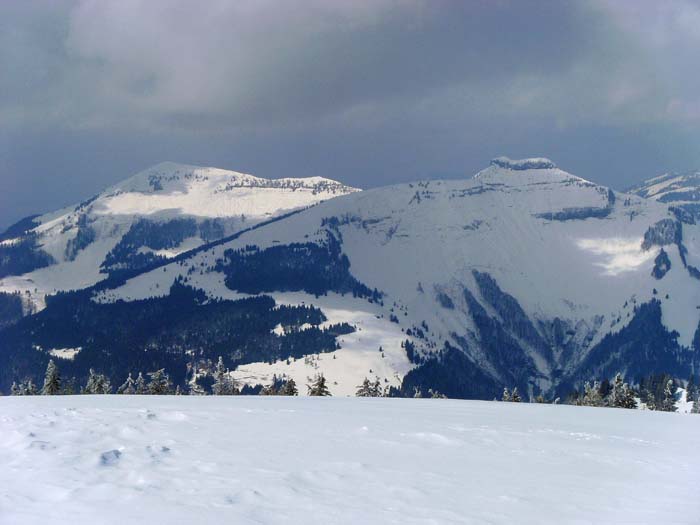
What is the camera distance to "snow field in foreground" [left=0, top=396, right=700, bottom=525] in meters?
16.0

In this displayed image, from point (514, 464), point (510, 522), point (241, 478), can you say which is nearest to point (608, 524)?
point (510, 522)

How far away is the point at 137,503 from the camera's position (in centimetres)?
1580

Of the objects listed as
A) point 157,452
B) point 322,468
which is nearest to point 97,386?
point 157,452

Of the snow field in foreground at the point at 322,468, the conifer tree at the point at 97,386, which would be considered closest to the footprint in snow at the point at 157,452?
the snow field in foreground at the point at 322,468

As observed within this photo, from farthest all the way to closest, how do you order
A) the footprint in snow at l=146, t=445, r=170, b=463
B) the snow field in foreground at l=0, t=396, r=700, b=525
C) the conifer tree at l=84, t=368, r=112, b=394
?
the conifer tree at l=84, t=368, r=112, b=394 → the footprint in snow at l=146, t=445, r=170, b=463 → the snow field in foreground at l=0, t=396, r=700, b=525

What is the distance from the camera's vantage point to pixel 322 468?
65.8 ft

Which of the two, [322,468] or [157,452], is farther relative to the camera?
[157,452]

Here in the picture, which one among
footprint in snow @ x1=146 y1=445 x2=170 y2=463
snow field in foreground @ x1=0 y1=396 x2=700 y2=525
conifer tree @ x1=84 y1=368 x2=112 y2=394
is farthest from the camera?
conifer tree @ x1=84 y1=368 x2=112 y2=394

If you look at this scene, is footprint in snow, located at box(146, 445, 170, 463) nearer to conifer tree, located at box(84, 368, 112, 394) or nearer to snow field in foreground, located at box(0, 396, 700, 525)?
snow field in foreground, located at box(0, 396, 700, 525)

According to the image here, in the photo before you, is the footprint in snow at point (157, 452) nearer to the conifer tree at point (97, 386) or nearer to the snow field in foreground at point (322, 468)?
the snow field in foreground at point (322, 468)

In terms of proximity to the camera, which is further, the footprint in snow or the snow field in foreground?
the footprint in snow

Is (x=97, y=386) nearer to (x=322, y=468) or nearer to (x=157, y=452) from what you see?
(x=157, y=452)

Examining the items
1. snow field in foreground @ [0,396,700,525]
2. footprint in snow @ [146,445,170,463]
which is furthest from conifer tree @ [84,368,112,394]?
footprint in snow @ [146,445,170,463]

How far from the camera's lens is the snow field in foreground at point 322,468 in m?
16.0
